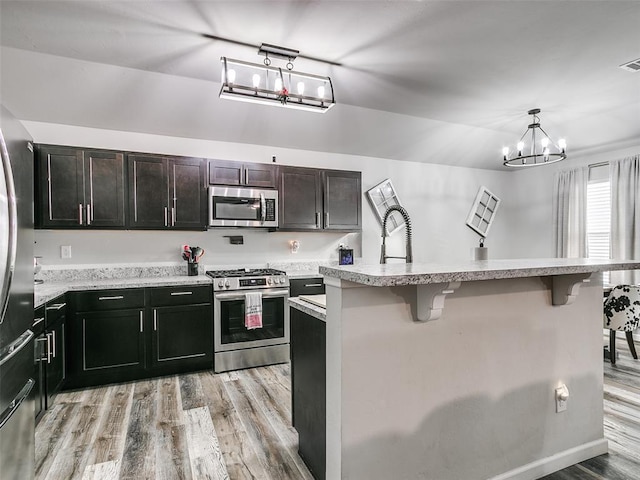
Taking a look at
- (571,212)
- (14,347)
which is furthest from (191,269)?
(571,212)

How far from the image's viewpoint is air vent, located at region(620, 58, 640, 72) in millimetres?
2983

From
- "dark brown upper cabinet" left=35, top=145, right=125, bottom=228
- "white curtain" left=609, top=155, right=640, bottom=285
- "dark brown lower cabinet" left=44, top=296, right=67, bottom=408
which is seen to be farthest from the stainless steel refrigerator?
"white curtain" left=609, top=155, right=640, bottom=285

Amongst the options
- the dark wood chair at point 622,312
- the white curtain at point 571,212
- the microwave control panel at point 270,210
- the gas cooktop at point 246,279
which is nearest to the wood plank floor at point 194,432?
the dark wood chair at point 622,312

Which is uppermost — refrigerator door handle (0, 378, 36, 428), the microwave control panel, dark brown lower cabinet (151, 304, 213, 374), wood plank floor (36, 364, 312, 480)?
the microwave control panel

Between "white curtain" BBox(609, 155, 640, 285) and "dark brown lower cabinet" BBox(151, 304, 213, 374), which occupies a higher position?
"white curtain" BBox(609, 155, 640, 285)

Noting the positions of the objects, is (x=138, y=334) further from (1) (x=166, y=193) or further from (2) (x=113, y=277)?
(1) (x=166, y=193)

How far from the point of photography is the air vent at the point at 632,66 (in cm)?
298

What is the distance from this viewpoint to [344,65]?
9.87 ft

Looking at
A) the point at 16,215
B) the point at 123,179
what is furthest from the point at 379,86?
the point at 16,215

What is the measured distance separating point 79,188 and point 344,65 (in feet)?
8.94

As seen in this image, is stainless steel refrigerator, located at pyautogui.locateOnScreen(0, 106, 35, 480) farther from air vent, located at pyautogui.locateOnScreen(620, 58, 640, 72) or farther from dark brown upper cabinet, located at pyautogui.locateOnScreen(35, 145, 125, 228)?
air vent, located at pyautogui.locateOnScreen(620, 58, 640, 72)

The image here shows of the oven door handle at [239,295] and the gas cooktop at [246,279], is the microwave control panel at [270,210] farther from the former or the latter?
the oven door handle at [239,295]

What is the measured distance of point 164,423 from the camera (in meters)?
2.55

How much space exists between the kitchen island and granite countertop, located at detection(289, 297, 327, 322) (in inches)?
5.2
